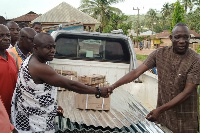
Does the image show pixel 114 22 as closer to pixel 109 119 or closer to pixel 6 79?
pixel 109 119

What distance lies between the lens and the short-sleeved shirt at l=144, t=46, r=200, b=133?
2.64m

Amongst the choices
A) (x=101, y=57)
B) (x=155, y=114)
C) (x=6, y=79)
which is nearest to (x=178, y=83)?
(x=155, y=114)

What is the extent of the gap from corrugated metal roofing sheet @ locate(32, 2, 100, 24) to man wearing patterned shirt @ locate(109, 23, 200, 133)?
78.1 ft

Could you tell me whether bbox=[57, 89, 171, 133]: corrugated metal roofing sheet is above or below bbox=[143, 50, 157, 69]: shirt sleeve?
below

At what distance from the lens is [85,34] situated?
518 centimetres

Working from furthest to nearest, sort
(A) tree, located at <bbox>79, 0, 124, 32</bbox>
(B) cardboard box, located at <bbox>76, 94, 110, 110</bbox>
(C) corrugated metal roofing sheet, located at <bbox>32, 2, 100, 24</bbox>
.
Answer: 1. (A) tree, located at <bbox>79, 0, 124, 32</bbox>
2. (C) corrugated metal roofing sheet, located at <bbox>32, 2, 100, 24</bbox>
3. (B) cardboard box, located at <bbox>76, 94, 110, 110</bbox>

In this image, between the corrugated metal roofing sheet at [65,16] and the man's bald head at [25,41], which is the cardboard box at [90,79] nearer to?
the man's bald head at [25,41]

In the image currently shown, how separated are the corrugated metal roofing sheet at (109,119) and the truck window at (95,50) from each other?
1222mm

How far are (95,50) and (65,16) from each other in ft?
73.7

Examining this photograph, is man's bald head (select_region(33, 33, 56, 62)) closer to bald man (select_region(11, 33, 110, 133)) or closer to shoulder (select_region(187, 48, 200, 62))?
bald man (select_region(11, 33, 110, 133))

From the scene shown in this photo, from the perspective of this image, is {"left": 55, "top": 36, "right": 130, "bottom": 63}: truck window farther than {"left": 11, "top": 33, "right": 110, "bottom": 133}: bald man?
Yes

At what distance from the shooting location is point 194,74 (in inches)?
103

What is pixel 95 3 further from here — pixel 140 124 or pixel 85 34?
pixel 140 124

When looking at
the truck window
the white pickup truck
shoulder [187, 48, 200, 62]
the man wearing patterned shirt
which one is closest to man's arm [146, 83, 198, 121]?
the man wearing patterned shirt
